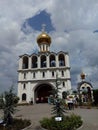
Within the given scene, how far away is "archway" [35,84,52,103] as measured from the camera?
53.2 m

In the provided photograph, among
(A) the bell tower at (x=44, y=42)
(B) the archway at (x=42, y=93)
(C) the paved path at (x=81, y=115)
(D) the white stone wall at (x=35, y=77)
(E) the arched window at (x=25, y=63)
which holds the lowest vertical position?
(C) the paved path at (x=81, y=115)

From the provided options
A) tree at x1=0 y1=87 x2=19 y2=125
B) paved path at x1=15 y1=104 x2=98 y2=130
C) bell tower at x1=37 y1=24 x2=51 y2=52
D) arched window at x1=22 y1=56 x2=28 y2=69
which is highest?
bell tower at x1=37 y1=24 x2=51 y2=52

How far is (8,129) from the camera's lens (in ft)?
38.5

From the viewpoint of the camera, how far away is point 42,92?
55375mm

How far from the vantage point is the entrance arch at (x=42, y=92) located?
5292 centimetres

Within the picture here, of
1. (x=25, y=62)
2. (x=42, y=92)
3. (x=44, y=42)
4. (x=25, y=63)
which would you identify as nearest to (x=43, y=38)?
(x=44, y=42)

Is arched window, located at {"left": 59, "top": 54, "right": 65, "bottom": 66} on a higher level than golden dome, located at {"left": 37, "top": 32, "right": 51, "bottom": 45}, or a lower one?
lower

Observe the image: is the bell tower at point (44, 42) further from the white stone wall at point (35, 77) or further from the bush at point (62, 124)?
the bush at point (62, 124)

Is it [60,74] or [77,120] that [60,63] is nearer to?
[60,74]

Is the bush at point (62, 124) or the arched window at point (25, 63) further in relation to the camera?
the arched window at point (25, 63)

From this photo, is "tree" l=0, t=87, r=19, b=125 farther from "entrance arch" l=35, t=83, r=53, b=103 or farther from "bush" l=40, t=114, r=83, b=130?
"entrance arch" l=35, t=83, r=53, b=103

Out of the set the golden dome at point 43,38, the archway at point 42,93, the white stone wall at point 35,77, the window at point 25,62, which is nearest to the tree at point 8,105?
the white stone wall at point 35,77

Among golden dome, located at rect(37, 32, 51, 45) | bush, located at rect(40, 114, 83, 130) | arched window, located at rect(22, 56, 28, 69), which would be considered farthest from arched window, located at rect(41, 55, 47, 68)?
bush, located at rect(40, 114, 83, 130)

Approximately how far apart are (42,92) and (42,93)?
1.13 ft
